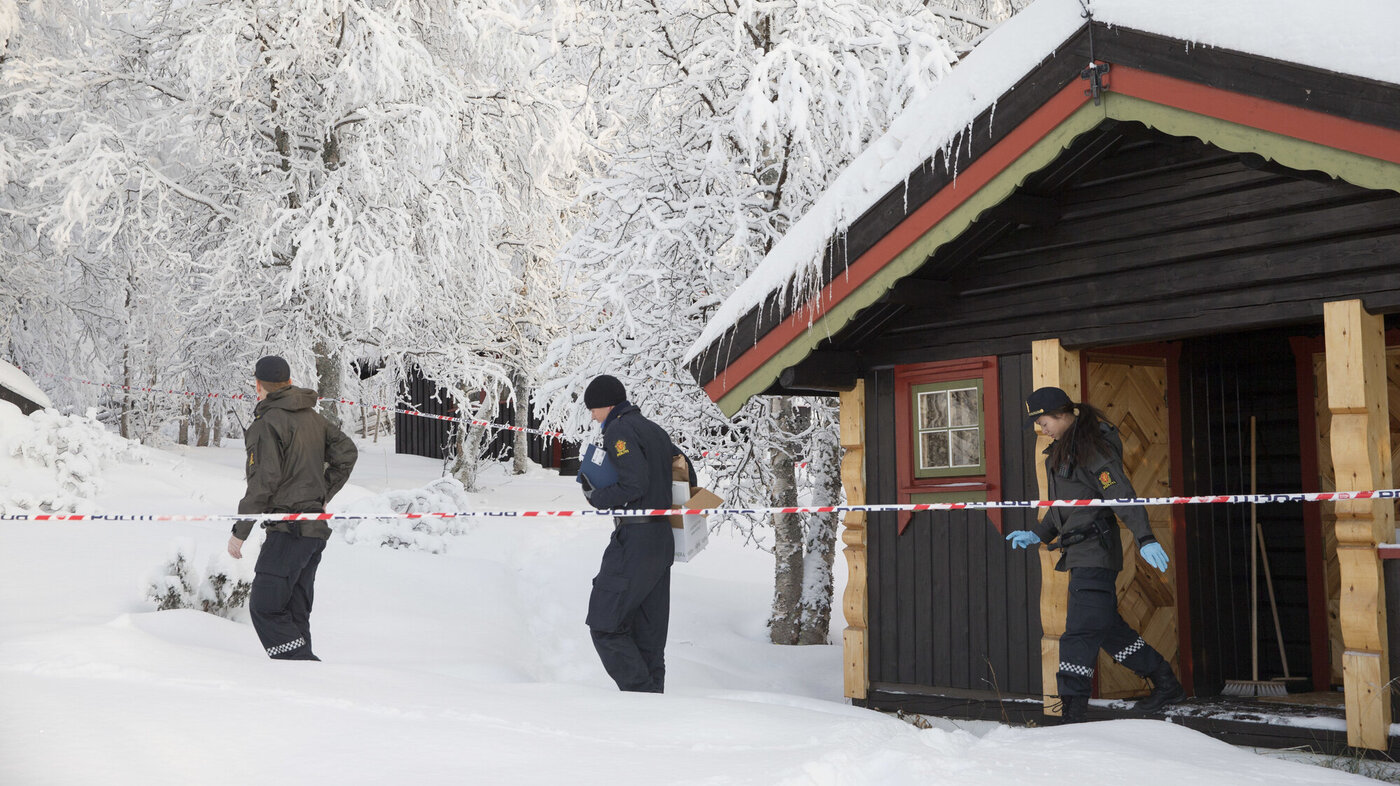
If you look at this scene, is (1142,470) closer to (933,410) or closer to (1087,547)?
(933,410)

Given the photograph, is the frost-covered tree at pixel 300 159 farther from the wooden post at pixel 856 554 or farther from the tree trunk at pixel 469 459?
the wooden post at pixel 856 554

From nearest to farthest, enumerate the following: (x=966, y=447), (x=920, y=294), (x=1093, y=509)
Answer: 1. (x=1093, y=509)
2. (x=920, y=294)
3. (x=966, y=447)

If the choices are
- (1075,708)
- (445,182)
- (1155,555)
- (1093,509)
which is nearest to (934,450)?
(1093,509)

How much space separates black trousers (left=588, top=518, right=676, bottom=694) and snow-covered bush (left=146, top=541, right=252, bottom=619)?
3.01m

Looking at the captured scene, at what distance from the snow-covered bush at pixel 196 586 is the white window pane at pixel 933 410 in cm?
458

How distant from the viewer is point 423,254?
1545cm

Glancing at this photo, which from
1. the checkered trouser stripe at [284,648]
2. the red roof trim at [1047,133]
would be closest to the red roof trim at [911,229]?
the red roof trim at [1047,133]

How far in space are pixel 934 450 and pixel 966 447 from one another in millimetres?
221

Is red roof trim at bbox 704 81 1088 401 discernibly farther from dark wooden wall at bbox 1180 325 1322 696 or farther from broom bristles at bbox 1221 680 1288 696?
broom bristles at bbox 1221 680 1288 696

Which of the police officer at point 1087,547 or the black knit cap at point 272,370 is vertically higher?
the black knit cap at point 272,370

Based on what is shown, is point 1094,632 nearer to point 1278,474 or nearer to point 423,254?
point 1278,474

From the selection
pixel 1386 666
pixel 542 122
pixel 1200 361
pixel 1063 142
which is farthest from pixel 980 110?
pixel 542 122

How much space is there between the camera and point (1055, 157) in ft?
21.1

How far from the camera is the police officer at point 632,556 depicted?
20.6 feet
